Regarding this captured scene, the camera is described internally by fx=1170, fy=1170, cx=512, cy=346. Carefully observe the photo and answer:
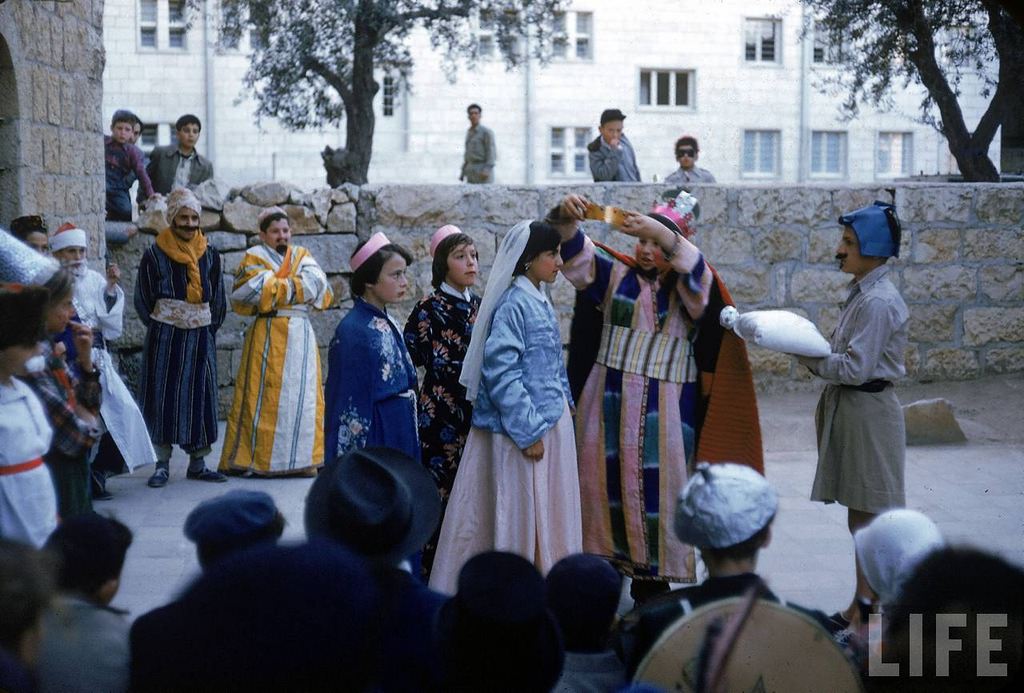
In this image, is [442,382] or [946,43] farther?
[946,43]

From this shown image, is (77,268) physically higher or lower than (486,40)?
lower

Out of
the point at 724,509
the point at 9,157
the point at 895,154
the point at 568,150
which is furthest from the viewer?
the point at 895,154

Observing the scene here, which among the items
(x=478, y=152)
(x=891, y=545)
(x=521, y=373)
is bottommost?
(x=891, y=545)

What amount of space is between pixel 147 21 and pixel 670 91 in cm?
1112

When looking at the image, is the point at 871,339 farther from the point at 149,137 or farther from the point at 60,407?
the point at 149,137

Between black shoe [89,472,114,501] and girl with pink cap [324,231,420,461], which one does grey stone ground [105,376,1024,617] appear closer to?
black shoe [89,472,114,501]

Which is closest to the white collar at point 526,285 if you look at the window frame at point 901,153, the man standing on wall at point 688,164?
the man standing on wall at point 688,164

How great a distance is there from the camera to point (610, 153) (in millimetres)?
10750

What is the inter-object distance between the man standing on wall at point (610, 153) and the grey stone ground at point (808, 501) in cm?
271

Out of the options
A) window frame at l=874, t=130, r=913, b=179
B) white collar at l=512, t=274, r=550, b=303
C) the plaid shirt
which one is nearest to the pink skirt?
white collar at l=512, t=274, r=550, b=303

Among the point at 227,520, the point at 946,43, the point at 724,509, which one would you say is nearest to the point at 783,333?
the point at 724,509

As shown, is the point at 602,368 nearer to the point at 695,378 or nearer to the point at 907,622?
the point at 695,378

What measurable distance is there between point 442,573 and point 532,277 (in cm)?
121

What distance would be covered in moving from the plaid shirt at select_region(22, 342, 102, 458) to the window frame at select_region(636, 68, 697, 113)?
22016 millimetres
